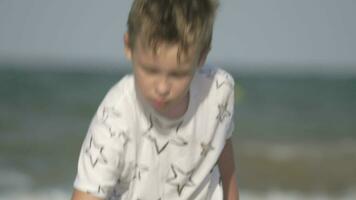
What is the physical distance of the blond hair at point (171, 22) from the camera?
1363mm

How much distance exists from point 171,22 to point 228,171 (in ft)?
1.88

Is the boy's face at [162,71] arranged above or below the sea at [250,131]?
above

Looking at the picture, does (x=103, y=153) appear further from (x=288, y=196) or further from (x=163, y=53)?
(x=288, y=196)

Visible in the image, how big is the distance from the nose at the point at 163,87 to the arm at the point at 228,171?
383 mm

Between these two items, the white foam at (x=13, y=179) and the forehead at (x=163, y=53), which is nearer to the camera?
the forehead at (x=163, y=53)

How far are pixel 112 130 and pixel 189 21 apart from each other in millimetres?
292

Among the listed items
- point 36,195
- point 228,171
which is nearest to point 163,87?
point 228,171

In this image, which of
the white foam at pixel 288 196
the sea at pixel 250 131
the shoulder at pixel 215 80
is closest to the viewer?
the shoulder at pixel 215 80

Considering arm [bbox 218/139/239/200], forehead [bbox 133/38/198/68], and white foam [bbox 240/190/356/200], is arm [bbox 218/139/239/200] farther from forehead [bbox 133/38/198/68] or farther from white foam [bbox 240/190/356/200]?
white foam [bbox 240/190/356/200]

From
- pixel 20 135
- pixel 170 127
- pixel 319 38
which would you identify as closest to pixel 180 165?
pixel 170 127

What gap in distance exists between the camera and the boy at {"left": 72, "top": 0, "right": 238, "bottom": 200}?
1.38 m

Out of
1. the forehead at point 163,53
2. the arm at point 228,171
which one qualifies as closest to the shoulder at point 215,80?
the arm at point 228,171

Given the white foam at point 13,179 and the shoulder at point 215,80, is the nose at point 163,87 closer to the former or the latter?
the shoulder at point 215,80

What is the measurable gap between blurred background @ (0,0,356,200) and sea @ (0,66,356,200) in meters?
0.01
